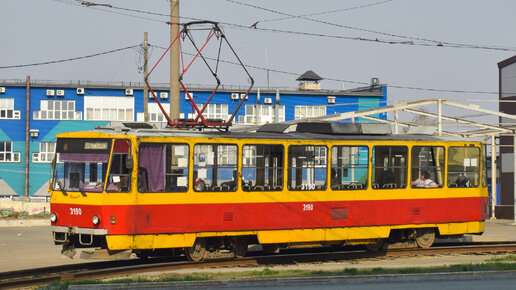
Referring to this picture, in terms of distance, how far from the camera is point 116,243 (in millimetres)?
17953

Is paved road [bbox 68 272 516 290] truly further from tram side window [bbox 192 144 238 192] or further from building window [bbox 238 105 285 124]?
building window [bbox 238 105 285 124]

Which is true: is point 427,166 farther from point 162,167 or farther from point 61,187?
point 61,187

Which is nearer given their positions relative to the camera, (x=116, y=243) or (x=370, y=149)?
(x=116, y=243)

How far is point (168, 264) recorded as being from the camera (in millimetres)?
18734

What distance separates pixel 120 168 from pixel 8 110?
50058 mm

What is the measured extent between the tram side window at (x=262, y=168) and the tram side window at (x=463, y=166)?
18.4 ft

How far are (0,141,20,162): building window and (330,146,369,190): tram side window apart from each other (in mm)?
48855

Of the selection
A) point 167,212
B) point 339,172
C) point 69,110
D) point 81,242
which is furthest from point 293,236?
point 69,110

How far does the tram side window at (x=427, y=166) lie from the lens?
22.2 meters

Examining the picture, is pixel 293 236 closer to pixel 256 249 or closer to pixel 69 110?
pixel 256 249

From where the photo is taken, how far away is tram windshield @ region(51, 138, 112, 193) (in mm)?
18203

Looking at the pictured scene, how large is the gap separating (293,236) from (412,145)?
4349 millimetres

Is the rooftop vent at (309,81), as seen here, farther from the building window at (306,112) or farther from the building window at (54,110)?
the building window at (54,110)

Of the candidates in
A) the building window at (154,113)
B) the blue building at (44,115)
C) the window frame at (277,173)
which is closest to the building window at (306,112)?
the blue building at (44,115)
